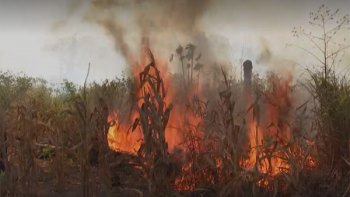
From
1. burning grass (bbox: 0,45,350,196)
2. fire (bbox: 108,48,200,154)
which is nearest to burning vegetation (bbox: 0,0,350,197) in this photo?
burning grass (bbox: 0,45,350,196)

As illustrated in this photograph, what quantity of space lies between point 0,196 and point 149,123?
1961mm

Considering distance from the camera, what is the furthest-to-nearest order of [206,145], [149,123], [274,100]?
[274,100], [206,145], [149,123]

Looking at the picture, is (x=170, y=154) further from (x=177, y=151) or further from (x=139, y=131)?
(x=139, y=131)

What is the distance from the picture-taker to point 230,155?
5.77m

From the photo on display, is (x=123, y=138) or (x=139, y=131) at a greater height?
(x=139, y=131)

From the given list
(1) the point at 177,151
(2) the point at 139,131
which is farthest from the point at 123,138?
(1) the point at 177,151

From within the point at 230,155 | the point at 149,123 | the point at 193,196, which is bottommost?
the point at 193,196

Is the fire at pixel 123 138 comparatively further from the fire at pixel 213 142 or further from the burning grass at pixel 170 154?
the burning grass at pixel 170 154

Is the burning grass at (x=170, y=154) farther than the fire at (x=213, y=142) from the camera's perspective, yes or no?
No

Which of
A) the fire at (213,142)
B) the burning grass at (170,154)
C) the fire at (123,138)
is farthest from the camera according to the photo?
the fire at (123,138)

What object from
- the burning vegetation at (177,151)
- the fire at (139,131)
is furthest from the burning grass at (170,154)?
the fire at (139,131)

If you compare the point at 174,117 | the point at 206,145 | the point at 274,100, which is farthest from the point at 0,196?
the point at 274,100

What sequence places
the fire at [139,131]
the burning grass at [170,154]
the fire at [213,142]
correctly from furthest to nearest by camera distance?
1. the fire at [139,131]
2. the fire at [213,142]
3. the burning grass at [170,154]

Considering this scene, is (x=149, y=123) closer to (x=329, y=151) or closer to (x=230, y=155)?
(x=230, y=155)
